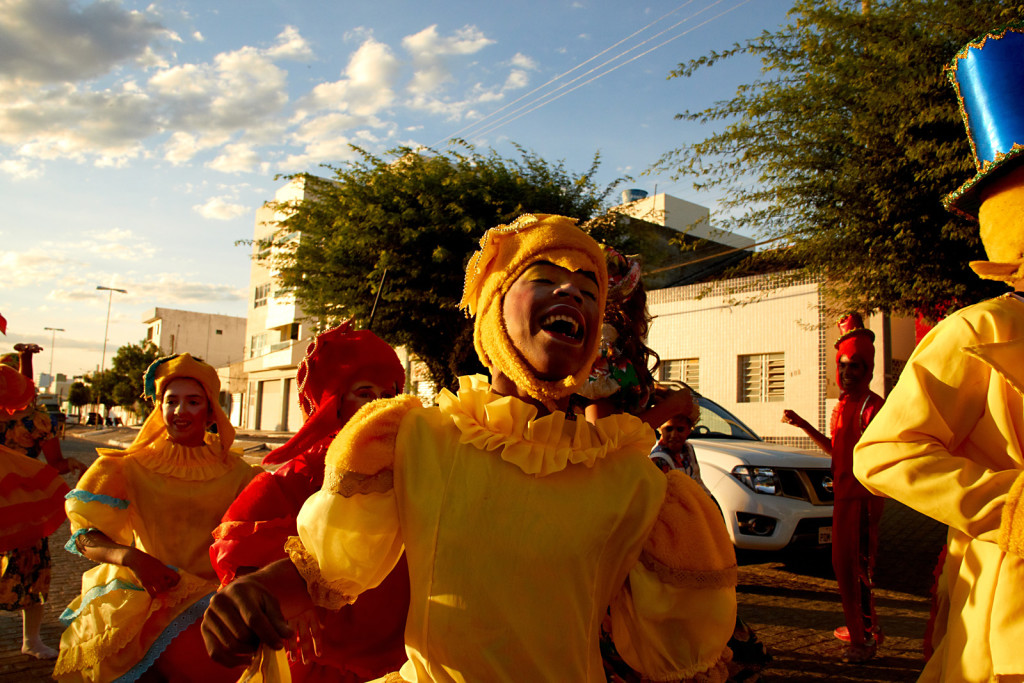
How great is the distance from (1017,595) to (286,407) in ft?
129

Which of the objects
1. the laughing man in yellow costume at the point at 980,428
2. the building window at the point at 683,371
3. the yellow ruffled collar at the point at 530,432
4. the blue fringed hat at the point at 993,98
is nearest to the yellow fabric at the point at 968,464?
the laughing man in yellow costume at the point at 980,428

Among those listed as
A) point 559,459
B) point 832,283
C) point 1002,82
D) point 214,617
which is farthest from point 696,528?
point 832,283

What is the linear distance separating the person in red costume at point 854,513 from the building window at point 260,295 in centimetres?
4094

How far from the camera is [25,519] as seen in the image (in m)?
5.11

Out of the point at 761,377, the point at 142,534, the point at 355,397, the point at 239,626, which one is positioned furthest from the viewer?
the point at 761,377

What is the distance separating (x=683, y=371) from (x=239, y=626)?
18.0 metres

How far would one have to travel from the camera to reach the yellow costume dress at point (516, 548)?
153 centimetres

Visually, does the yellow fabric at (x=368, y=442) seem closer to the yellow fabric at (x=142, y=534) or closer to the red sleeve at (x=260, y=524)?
the red sleeve at (x=260, y=524)

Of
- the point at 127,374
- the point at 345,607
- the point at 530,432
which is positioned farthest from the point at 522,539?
the point at 127,374

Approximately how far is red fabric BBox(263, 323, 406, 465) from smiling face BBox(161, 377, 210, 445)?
100cm

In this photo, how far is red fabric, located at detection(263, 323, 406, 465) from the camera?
10.0ft

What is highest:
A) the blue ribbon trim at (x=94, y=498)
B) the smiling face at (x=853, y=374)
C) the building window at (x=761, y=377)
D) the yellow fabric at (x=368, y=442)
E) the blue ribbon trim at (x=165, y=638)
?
the building window at (x=761, y=377)

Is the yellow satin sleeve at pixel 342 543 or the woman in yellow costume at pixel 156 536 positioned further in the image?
the woman in yellow costume at pixel 156 536

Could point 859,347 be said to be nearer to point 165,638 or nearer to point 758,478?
point 758,478
